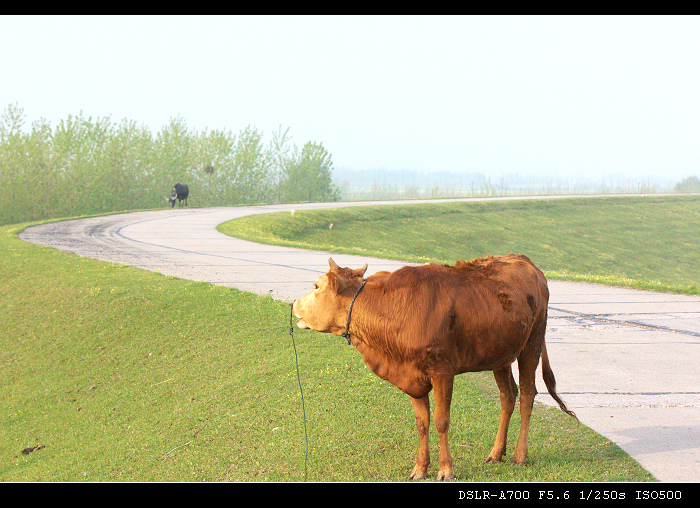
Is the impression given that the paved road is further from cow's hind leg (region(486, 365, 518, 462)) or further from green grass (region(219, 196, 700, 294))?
green grass (region(219, 196, 700, 294))

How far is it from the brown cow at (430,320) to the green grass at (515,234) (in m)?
13.9

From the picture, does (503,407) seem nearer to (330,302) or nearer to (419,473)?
(419,473)

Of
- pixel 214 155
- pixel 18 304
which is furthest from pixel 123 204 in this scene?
pixel 18 304

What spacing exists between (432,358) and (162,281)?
10218 mm

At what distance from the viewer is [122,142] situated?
148ft

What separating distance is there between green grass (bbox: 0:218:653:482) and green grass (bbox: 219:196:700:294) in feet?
30.6

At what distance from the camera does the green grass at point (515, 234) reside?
28.2m

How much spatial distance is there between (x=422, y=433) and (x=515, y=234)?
32224mm

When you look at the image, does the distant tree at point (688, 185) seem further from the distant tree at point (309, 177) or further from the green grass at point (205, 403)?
the green grass at point (205, 403)

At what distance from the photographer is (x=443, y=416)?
439cm

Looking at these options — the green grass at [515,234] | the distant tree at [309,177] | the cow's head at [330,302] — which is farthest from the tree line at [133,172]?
the cow's head at [330,302]

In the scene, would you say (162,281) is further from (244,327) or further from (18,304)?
(244,327)

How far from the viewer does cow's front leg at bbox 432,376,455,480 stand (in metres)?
4.30

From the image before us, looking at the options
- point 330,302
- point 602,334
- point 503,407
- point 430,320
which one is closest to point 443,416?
point 430,320
